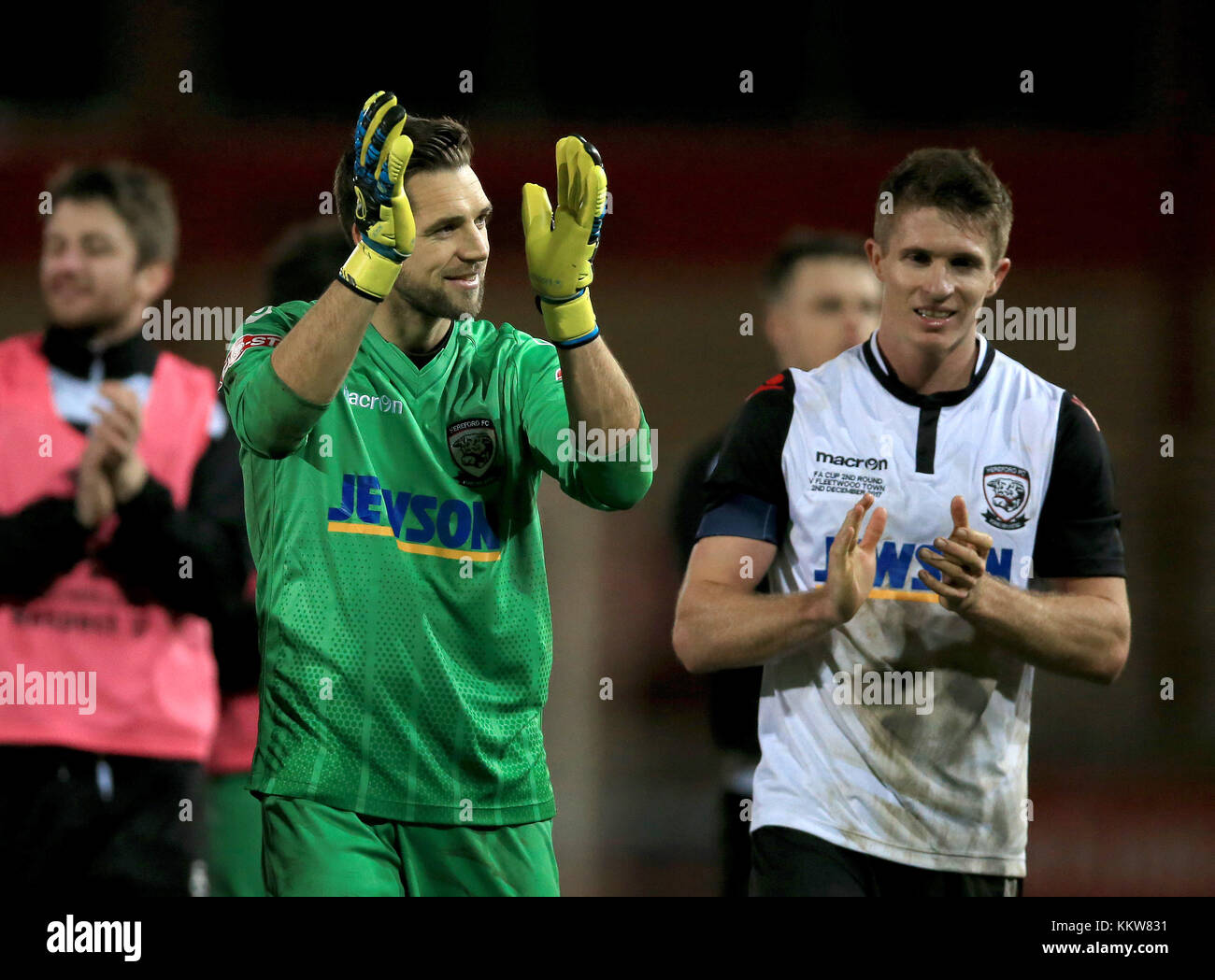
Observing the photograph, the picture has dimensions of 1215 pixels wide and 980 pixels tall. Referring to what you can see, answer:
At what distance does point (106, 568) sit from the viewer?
150 inches

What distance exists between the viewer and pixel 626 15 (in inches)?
237

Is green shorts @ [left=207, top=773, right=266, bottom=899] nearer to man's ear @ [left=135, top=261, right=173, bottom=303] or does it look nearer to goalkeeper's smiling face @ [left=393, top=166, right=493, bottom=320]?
man's ear @ [left=135, top=261, right=173, bottom=303]

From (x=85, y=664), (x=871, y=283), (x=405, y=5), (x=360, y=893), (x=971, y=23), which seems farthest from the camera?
(x=971, y=23)

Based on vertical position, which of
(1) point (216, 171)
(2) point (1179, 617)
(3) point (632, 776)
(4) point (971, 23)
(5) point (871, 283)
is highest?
(4) point (971, 23)

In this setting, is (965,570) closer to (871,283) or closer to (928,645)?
(928,645)

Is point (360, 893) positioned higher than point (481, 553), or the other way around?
point (481, 553)

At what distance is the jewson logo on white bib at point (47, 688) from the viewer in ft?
12.3

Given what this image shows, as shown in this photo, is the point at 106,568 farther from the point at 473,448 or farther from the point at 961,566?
the point at 961,566

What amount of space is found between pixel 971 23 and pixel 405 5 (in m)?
2.27

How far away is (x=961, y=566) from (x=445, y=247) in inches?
48.4

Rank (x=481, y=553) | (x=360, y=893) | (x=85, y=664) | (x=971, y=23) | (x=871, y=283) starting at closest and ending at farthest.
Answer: (x=360, y=893) → (x=481, y=553) → (x=85, y=664) → (x=871, y=283) → (x=971, y=23)

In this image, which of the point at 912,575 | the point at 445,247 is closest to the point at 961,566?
the point at 912,575

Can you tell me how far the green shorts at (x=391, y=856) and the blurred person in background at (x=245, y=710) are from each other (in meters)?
1.12
